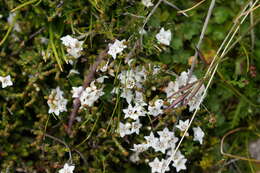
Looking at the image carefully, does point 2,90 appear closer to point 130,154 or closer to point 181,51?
point 130,154

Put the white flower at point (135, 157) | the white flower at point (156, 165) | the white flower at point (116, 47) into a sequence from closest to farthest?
the white flower at point (116, 47)
the white flower at point (156, 165)
the white flower at point (135, 157)

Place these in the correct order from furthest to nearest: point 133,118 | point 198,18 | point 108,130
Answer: point 198,18 < point 108,130 < point 133,118

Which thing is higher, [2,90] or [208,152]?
[2,90]

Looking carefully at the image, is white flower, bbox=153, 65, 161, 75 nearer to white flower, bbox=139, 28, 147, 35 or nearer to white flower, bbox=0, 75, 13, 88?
white flower, bbox=139, 28, 147, 35

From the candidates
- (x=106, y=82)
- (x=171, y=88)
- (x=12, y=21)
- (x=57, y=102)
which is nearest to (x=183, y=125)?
(x=171, y=88)

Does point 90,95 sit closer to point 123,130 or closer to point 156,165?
point 123,130

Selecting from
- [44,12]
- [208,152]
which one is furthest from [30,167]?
[208,152]

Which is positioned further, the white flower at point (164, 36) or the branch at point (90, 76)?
the white flower at point (164, 36)

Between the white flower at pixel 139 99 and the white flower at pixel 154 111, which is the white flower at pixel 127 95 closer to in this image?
the white flower at pixel 139 99

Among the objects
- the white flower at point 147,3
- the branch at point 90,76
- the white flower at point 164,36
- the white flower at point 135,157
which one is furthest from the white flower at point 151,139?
the white flower at point 147,3
